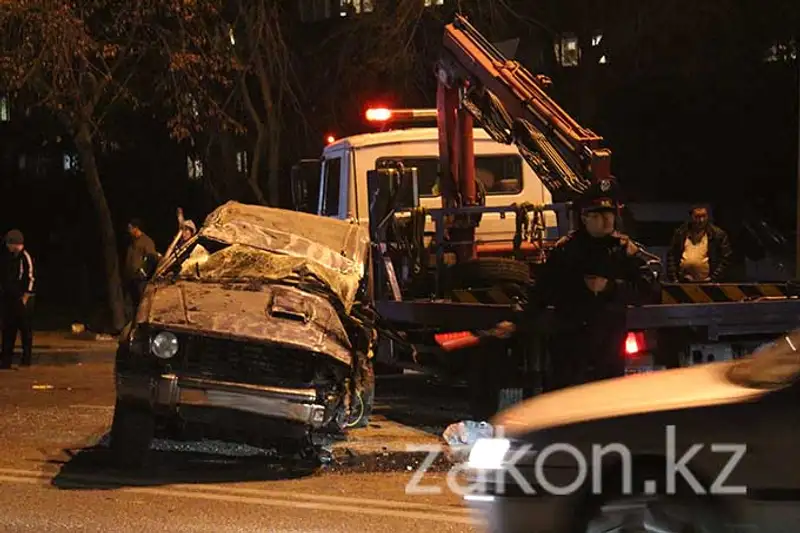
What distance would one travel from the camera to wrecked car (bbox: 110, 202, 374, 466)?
24.7 ft

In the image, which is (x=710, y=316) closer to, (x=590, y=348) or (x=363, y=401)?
(x=590, y=348)

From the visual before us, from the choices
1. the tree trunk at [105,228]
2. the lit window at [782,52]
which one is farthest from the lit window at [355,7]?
the lit window at [782,52]

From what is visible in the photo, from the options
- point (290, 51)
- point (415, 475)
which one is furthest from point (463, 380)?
point (290, 51)

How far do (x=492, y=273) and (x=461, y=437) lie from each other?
196 centimetres

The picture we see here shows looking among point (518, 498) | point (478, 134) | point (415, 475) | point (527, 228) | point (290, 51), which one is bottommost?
point (415, 475)

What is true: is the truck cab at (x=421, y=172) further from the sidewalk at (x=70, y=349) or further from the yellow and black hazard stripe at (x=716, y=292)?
the sidewalk at (x=70, y=349)

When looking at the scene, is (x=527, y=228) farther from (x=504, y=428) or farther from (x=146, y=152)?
(x=146, y=152)

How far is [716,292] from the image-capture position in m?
9.50

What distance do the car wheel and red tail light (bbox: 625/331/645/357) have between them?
3942 millimetres

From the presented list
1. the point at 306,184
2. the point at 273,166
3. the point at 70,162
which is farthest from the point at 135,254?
the point at 70,162

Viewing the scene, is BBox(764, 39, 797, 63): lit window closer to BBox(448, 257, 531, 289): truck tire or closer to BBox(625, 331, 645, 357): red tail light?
BBox(448, 257, 531, 289): truck tire

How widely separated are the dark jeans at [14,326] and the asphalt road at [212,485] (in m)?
2.97

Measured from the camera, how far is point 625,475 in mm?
4613

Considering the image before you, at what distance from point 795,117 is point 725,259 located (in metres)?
17.3
